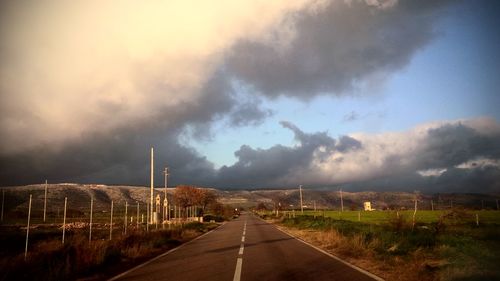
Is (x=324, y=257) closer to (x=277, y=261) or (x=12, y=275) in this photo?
(x=277, y=261)

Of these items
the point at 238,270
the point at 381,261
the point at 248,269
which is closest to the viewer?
the point at 238,270

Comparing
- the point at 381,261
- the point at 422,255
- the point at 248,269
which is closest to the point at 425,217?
the point at 422,255

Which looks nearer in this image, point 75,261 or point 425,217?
point 75,261

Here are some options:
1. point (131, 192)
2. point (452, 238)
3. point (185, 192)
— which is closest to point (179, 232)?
point (452, 238)

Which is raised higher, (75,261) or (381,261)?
(75,261)

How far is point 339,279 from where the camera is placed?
10.1 metres

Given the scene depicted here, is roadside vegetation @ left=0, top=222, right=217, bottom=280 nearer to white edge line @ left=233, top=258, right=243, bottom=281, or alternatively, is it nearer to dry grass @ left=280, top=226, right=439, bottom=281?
white edge line @ left=233, top=258, right=243, bottom=281

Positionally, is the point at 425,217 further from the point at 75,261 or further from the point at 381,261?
the point at 75,261

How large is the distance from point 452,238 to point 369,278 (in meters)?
9.38

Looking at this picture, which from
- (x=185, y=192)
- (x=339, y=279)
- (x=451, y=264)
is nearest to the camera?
(x=339, y=279)

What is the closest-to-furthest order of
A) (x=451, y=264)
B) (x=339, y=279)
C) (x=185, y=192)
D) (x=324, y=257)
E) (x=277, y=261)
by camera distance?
1. (x=339, y=279)
2. (x=451, y=264)
3. (x=277, y=261)
4. (x=324, y=257)
5. (x=185, y=192)

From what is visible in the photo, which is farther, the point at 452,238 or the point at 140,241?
the point at 140,241

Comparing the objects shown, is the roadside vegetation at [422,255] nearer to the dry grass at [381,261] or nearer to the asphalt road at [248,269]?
the dry grass at [381,261]

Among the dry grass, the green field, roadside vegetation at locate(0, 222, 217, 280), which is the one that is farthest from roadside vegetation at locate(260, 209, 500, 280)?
roadside vegetation at locate(0, 222, 217, 280)
